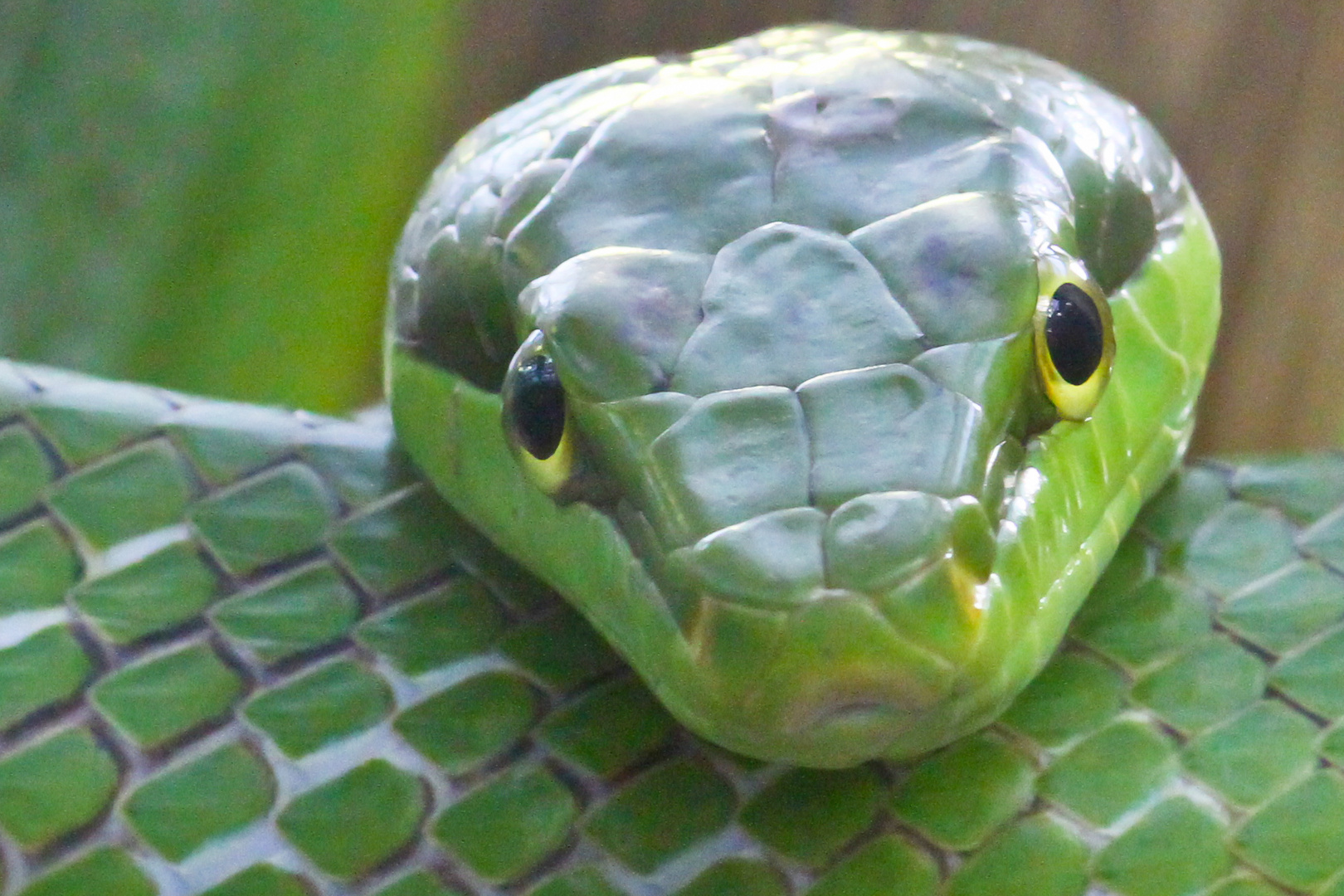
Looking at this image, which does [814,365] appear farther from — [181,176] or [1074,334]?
[181,176]

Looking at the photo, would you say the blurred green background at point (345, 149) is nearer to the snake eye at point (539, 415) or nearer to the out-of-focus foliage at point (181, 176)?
the out-of-focus foliage at point (181, 176)

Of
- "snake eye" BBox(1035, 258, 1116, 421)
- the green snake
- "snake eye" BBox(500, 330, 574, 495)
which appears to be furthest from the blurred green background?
"snake eye" BBox(1035, 258, 1116, 421)

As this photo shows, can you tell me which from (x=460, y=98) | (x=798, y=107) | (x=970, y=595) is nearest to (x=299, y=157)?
(x=460, y=98)

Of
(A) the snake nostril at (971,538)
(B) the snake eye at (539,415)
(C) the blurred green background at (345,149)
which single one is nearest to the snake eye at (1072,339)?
(A) the snake nostril at (971,538)

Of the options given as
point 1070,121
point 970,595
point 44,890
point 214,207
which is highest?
point 1070,121

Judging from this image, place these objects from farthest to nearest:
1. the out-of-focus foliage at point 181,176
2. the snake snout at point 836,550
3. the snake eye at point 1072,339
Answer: the out-of-focus foliage at point 181,176 < the snake eye at point 1072,339 < the snake snout at point 836,550

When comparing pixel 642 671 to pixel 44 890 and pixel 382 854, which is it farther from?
pixel 44 890

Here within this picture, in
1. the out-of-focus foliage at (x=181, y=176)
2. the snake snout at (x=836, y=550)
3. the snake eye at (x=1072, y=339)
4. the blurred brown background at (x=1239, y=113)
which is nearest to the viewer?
the snake snout at (x=836, y=550)
